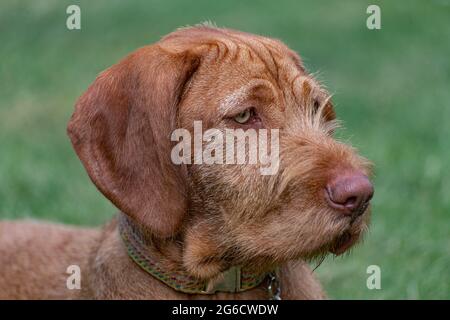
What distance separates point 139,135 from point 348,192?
3.55ft

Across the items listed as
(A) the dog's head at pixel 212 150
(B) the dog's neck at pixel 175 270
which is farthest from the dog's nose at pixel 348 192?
(B) the dog's neck at pixel 175 270

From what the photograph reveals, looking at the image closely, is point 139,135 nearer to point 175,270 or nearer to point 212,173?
point 212,173

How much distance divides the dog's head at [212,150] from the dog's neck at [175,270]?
72 mm

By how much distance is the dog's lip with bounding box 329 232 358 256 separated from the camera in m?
4.72

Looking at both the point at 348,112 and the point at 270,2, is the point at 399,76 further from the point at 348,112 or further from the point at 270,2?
the point at 270,2

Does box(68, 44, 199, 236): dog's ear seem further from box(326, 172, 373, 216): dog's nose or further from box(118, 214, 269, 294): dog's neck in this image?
box(326, 172, 373, 216): dog's nose

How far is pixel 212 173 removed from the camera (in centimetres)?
488

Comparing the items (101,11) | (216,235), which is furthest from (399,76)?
(216,235)

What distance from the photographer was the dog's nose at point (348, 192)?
4.50 metres

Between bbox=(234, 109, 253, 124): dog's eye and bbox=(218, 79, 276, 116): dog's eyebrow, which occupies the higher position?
bbox=(218, 79, 276, 116): dog's eyebrow

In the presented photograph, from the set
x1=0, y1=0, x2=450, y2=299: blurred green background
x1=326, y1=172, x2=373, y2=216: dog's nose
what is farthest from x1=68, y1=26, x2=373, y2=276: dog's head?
x1=0, y1=0, x2=450, y2=299: blurred green background

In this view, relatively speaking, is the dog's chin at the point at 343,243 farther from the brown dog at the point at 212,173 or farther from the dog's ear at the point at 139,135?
the dog's ear at the point at 139,135

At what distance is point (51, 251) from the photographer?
20.5ft

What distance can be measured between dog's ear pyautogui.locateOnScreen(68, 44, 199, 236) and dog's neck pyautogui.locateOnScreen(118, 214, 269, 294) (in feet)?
0.72
